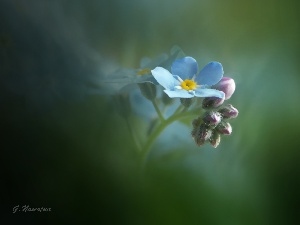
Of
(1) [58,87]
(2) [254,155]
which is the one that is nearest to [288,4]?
(2) [254,155]

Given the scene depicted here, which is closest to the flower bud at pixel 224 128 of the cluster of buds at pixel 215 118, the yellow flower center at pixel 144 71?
the cluster of buds at pixel 215 118

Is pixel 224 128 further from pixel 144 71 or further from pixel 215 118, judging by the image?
pixel 144 71

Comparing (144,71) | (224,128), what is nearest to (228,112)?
(224,128)

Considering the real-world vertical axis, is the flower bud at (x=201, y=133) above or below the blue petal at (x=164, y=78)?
below

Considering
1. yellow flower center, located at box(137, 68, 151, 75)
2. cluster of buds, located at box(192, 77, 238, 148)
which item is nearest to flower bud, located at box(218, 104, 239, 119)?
cluster of buds, located at box(192, 77, 238, 148)

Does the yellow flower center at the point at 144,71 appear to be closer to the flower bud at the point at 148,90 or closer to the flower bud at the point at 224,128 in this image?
the flower bud at the point at 148,90

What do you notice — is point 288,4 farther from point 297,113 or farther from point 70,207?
point 70,207

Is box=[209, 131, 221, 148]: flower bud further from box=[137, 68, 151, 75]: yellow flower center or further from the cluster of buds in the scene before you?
→ box=[137, 68, 151, 75]: yellow flower center
